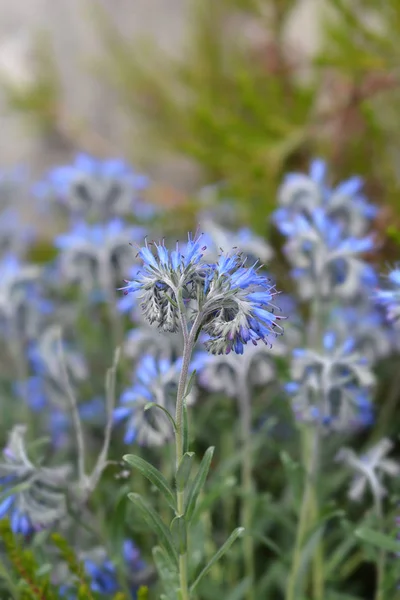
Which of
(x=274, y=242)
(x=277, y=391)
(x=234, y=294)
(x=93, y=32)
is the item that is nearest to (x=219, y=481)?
(x=277, y=391)

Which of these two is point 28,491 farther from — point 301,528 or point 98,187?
point 98,187

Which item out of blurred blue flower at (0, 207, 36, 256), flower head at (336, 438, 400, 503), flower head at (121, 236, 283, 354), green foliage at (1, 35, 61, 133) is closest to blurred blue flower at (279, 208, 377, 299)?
flower head at (336, 438, 400, 503)

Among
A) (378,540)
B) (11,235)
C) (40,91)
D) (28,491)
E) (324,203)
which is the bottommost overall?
(378,540)

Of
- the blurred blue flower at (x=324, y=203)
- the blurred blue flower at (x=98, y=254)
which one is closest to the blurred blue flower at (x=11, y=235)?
the blurred blue flower at (x=98, y=254)

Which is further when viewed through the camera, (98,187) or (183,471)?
(98,187)

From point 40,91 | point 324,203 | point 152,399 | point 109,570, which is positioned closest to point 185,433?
point 152,399

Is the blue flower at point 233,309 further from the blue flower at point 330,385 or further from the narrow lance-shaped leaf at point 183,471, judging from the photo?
the blue flower at point 330,385
